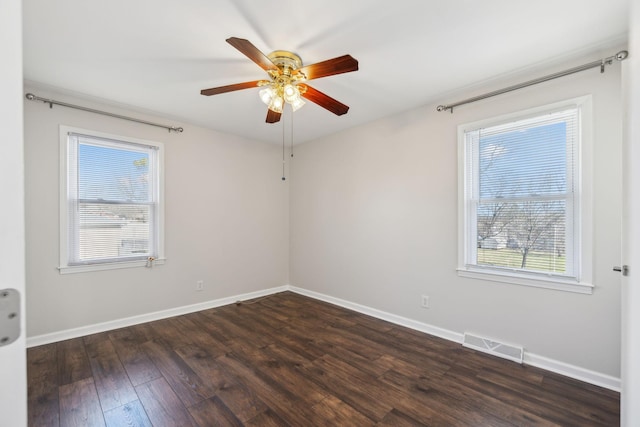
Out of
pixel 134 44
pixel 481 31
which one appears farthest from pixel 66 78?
pixel 481 31

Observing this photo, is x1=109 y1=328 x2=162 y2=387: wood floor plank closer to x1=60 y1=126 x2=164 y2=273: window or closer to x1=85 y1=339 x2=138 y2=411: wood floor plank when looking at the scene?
x1=85 y1=339 x2=138 y2=411: wood floor plank

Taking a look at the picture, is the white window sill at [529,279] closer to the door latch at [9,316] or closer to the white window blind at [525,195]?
the white window blind at [525,195]

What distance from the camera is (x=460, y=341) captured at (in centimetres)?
288

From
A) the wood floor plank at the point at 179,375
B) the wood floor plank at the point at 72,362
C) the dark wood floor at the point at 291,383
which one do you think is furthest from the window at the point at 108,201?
the wood floor plank at the point at 179,375

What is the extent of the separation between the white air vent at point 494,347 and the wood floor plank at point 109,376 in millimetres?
2927

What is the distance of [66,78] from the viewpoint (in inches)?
102

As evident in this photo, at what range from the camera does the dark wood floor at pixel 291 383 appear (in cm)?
185

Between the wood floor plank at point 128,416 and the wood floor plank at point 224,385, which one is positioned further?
the wood floor plank at point 224,385

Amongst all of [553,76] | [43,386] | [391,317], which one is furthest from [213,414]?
[553,76]

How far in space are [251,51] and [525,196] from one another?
8.44ft

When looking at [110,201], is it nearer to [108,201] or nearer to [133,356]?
[108,201]

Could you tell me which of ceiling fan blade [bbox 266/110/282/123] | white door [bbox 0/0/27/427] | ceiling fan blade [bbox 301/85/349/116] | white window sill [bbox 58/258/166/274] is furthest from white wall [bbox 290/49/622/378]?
white door [bbox 0/0/27/427]

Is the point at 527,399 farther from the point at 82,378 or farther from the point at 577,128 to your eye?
the point at 82,378

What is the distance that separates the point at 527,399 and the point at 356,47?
9.48ft
